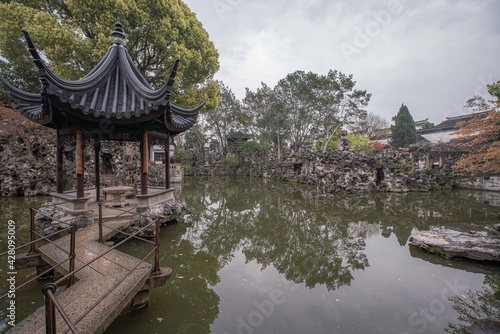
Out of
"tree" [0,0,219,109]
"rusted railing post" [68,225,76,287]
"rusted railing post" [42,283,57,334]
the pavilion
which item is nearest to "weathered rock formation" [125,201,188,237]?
the pavilion

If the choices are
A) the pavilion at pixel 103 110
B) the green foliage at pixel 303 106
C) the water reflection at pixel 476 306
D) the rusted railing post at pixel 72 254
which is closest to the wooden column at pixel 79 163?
the pavilion at pixel 103 110

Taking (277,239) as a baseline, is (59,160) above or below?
above

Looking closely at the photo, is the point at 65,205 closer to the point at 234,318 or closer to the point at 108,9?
the point at 234,318

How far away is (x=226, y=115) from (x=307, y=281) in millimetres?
27229

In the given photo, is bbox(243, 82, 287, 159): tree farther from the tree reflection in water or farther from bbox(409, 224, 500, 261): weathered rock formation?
bbox(409, 224, 500, 261): weathered rock formation

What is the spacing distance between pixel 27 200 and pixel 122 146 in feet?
19.4

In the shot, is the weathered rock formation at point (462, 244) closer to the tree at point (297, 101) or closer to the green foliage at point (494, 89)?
the green foliage at point (494, 89)

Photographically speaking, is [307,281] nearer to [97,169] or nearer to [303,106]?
[97,169]

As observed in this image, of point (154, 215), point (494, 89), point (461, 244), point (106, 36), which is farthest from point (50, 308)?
point (494, 89)

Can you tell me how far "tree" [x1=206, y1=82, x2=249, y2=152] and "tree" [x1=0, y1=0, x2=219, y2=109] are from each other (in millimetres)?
16763

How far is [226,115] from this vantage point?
29953 millimetres

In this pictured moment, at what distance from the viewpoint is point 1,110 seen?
11.2 meters

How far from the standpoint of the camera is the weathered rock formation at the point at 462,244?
509 cm

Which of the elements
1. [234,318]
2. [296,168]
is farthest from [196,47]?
[296,168]
